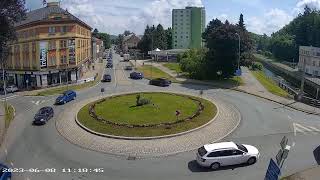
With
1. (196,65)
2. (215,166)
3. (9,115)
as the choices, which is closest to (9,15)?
(9,115)

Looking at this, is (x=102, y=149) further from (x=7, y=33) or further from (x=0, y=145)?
(x=7, y=33)

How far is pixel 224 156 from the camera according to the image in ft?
90.1

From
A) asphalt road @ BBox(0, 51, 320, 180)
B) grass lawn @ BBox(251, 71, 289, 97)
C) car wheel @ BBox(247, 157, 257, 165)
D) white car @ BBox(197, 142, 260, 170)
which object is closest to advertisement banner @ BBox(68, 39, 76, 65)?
asphalt road @ BBox(0, 51, 320, 180)

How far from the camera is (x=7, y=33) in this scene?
39.4 meters

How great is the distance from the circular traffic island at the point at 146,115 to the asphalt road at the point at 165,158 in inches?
156

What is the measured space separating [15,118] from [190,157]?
2537cm

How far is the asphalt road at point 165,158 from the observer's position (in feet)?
88.2

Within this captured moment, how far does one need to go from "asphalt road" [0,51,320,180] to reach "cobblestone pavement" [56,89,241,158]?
88cm

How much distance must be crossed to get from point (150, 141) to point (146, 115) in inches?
329

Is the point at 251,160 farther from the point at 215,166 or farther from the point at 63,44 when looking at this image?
the point at 63,44

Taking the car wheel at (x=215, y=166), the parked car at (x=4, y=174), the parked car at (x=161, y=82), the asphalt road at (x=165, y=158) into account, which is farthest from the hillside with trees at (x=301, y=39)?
the parked car at (x=4, y=174)

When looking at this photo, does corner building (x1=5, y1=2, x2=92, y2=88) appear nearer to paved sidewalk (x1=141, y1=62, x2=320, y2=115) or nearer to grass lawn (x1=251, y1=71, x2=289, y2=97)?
paved sidewalk (x1=141, y1=62, x2=320, y2=115)

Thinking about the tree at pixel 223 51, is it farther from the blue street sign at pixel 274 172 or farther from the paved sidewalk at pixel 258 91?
the blue street sign at pixel 274 172

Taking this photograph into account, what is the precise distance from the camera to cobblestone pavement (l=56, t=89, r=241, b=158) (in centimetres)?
3172
